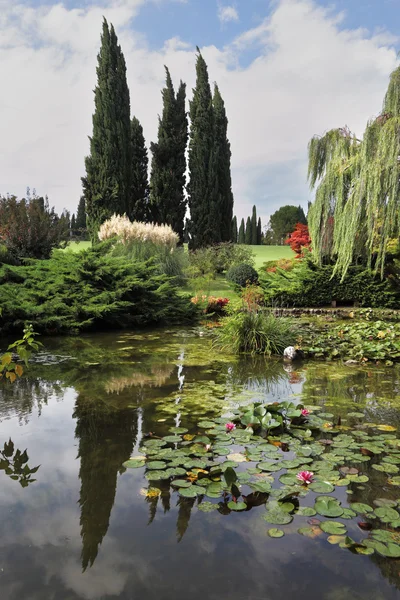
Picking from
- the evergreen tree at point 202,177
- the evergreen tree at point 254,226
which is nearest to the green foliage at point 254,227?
the evergreen tree at point 254,226

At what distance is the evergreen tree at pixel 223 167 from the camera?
23.3m

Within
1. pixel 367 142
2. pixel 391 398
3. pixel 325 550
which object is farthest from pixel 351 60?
pixel 325 550

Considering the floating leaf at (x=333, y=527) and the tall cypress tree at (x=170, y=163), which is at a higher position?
the tall cypress tree at (x=170, y=163)

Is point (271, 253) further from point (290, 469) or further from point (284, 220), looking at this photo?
point (290, 469)

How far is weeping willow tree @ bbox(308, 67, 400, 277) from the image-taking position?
835 centimetres

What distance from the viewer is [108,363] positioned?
560cm

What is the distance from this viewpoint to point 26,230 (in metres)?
12.5

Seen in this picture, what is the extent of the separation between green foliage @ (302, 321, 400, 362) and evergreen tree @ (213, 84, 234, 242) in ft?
50.9

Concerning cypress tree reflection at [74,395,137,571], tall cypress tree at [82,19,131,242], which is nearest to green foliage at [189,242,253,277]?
tall cypress tree at [82,19,131,242]

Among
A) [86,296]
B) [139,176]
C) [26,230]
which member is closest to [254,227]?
[139,176]

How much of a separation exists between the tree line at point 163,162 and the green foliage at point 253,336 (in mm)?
14842

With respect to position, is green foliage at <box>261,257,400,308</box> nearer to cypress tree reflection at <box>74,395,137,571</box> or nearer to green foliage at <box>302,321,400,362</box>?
green foliage at <box>302,321,400,362</box>

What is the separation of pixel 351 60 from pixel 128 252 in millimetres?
7353

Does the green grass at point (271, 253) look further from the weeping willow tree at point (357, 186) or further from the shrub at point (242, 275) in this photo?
the weeping willow tree at point (357, 186)
